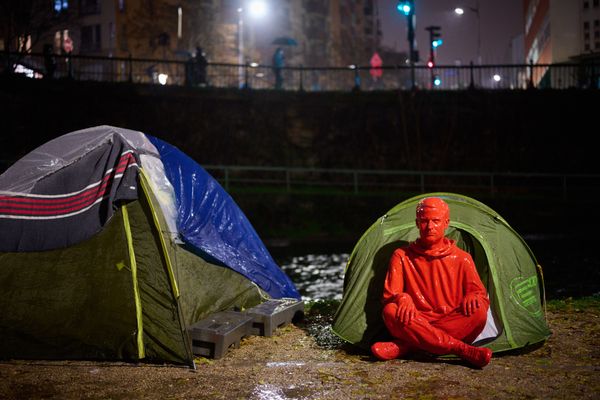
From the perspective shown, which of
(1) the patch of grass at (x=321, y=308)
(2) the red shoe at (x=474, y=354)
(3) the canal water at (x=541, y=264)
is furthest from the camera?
(3) the canal water at (x=541, y=264)

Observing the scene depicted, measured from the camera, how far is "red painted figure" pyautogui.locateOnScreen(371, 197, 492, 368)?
231 inches

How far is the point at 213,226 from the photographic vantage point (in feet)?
24.8

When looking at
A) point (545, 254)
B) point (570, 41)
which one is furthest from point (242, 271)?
point (570, 41)

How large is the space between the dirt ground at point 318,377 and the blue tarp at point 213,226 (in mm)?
1424

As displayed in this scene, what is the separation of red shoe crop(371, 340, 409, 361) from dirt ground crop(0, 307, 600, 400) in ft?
0.27

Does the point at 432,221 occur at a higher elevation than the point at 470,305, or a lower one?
higher

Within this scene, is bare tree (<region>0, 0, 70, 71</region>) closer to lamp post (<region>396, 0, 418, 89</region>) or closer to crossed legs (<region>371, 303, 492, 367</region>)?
lamp post (<region>396, 0, 418, 89</region>)

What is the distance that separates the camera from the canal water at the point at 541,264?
1334 centimetres

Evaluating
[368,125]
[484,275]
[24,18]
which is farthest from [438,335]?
[24,18]

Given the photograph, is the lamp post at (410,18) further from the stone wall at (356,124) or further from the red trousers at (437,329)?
the red trousers at (437,329)

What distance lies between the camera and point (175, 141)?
2730 centimetres

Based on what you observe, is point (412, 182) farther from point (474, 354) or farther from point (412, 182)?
point (474, 354)

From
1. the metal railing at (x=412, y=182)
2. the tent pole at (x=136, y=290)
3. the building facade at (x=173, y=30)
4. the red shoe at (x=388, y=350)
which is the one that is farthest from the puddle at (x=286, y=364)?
the building facade at (x=173, y=30)

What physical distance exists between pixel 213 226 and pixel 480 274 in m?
3.38
